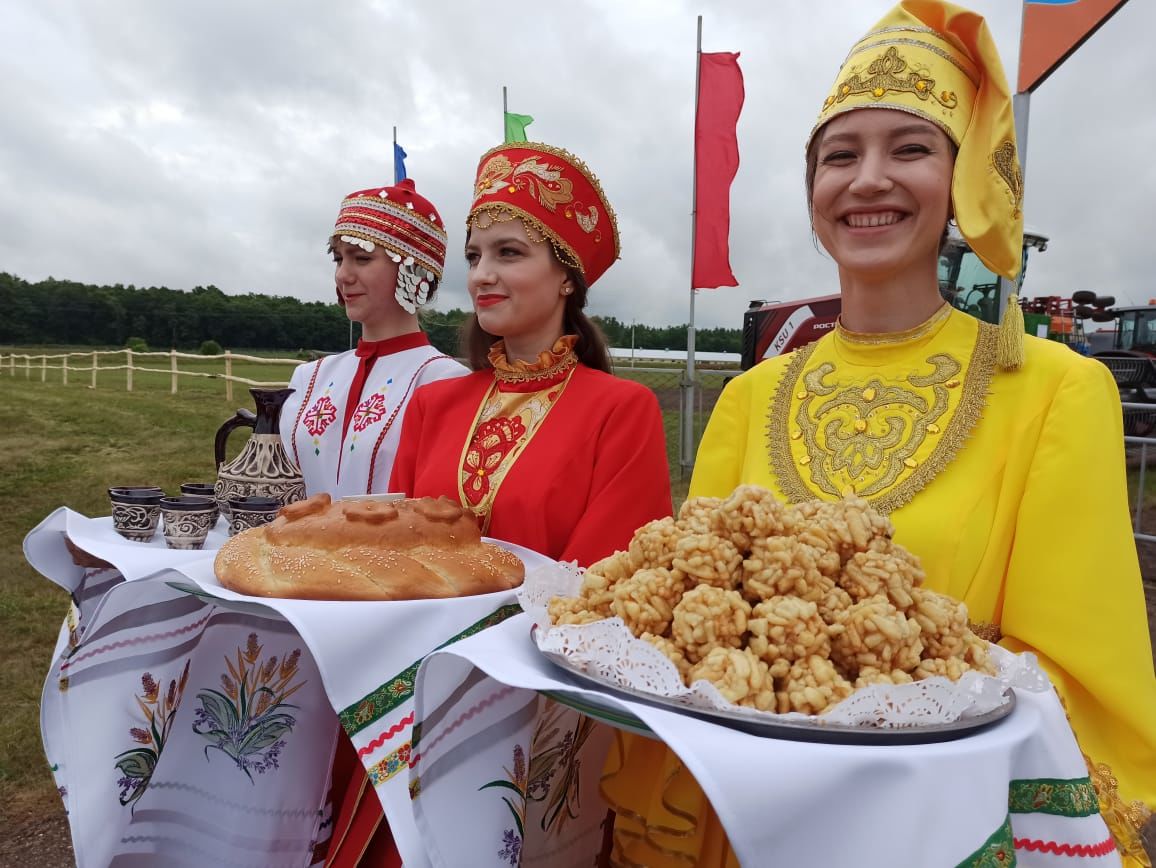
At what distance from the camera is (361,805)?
79.0 inches

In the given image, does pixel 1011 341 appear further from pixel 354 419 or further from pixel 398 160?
pixel 398 160

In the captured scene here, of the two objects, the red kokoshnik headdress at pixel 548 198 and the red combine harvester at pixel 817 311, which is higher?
the red combine harvester at pixel 817 311

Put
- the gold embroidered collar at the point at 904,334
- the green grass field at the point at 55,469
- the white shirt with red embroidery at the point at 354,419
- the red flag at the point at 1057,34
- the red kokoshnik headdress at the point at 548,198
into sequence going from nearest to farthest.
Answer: the gold embroidered collar at the point at 904,334
the red kokoshnik headdress at the point at 548,198
the white shirt with red embroidery at the point at 354,419
the green grass field at the point at 55,469
the red flag at the point at 1057,34

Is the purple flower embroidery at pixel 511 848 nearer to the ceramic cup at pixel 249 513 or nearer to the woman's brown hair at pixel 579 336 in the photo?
the ceramic cup at pixel 249 513

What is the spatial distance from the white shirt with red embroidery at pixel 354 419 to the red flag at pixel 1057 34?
3.33 metres

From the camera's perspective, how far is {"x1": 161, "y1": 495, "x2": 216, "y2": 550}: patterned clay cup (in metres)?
2.19

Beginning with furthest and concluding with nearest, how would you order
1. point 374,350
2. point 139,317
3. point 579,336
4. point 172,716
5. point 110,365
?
point 139,317
point 110,365
point 374,350
point 579,336
point 172,716

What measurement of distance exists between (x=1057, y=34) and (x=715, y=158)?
584 centimetres

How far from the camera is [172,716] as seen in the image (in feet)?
6.72

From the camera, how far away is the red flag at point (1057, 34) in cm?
399

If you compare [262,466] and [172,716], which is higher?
[262,466]

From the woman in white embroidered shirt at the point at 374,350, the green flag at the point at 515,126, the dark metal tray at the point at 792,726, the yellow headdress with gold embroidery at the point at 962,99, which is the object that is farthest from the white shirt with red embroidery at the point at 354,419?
the green flag at the point at 515,126

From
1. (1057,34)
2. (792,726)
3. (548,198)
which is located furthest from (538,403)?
(1057,34)

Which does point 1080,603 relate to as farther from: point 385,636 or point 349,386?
point 349,386
